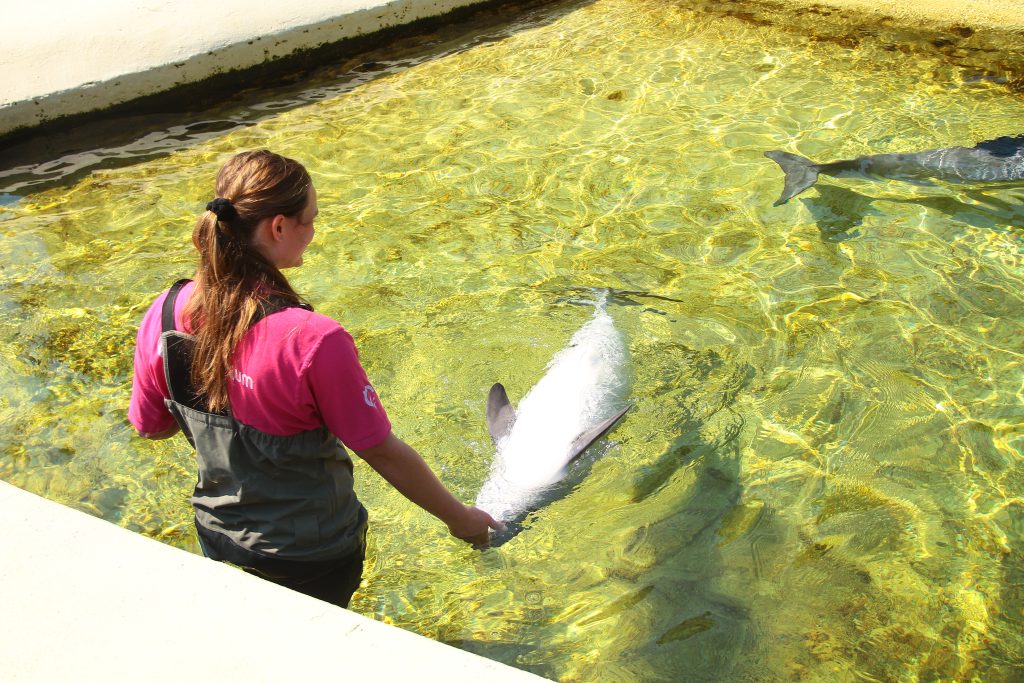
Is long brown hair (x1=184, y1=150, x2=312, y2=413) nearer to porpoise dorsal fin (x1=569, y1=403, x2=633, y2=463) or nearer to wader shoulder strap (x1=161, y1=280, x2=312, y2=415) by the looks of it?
wader shoulder strap (x1=161, y1=280, x2=312, y2=415)

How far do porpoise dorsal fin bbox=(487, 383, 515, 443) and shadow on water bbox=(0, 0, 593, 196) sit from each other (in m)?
4.86

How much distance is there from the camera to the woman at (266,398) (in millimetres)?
2145

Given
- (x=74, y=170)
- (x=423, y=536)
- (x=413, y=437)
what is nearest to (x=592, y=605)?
(x=423, y=536)

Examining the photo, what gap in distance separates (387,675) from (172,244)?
4.87 metres

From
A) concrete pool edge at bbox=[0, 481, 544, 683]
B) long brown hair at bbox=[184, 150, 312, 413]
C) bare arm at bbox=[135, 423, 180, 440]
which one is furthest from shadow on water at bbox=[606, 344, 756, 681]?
long brown hair at bbox=[184, 150, 312, 413]

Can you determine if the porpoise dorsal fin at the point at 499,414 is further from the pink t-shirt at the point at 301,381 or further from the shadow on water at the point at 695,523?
the pink t-shirt at the point at 301,381

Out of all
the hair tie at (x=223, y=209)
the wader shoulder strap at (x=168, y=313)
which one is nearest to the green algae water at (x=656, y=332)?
the wader shoulder strap at (x=168, y=313)

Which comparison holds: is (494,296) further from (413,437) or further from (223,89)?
(223,89)

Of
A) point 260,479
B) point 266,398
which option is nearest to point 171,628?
point 260,479

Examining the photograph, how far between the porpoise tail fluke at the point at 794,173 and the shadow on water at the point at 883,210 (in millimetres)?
139

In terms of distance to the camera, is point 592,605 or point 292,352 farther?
point 592,605

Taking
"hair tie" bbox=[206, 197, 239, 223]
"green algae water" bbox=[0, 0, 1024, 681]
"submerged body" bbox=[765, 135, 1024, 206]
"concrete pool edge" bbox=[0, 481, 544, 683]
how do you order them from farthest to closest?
"submerged body" bbox=[765, 135, 1024, 206]
"green algae water" bbox=[0, 0, 1024, 681]
"concrete pool edge" bbox=[0, 481, 544, 683]
"hair tie" bbox=[206, 197, 239, 223]

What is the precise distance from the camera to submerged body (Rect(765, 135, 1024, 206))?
250 inches

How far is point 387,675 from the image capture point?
220 cm
